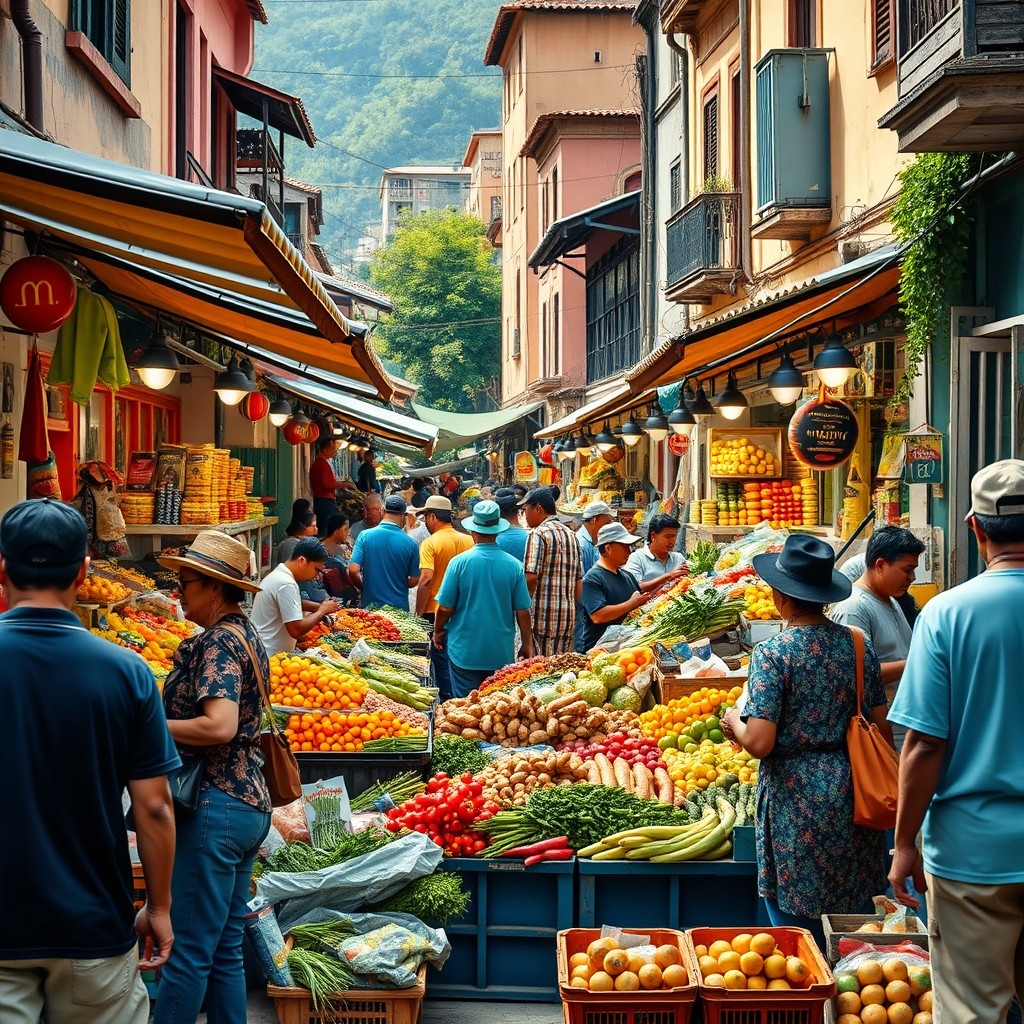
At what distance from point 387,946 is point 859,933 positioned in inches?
77.9

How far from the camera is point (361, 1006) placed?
17.4 ft

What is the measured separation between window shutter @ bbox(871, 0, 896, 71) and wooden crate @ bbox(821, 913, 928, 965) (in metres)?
8.15

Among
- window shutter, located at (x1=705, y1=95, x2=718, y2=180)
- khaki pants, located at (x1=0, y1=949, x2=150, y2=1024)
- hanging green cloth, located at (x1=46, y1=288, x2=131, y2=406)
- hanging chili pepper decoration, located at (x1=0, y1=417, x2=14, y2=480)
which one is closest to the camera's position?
khaki pants, located at (x1=0, y1=949, x2=150, y2=1024)

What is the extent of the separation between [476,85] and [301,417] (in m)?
147

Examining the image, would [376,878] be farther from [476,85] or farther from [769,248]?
[476,85]

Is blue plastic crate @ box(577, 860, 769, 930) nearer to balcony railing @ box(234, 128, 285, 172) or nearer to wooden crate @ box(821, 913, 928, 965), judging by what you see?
wooden crate @ box(821, 913, 928, 965)

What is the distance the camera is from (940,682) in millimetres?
3756

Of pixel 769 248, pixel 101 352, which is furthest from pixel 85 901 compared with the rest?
pixel 769 248

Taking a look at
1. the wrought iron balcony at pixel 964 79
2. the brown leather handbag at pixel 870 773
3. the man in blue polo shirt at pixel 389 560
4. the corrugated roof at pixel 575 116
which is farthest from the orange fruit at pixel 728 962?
the corrugated roof at pixel 575 116

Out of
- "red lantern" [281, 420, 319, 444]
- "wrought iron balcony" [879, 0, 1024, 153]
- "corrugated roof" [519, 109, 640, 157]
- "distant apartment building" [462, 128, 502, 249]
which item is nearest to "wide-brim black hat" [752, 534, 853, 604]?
"wrought iron balcony" [879, 0, 1024, 153]

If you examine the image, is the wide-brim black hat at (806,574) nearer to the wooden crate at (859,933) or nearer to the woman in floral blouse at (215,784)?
the wooden crate at (859,933)

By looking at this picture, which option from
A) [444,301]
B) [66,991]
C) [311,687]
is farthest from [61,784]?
[444,301]

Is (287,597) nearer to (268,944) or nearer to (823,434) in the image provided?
(268,944)

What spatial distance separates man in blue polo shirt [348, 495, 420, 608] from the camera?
43.1 ft
